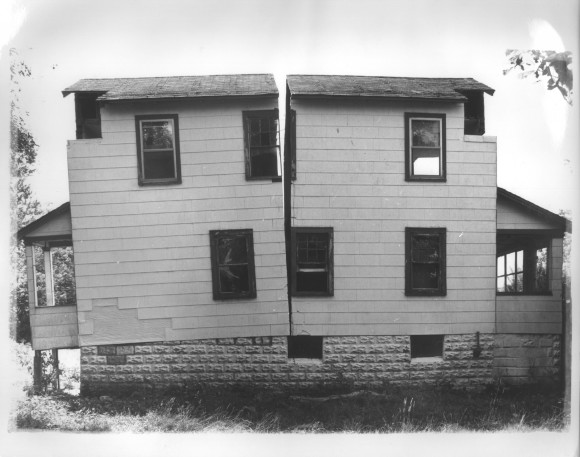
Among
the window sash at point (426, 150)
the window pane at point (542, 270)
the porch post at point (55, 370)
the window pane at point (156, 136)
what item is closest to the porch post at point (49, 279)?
the porch post at point (55, 370)

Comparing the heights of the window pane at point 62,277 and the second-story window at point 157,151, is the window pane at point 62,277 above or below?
below

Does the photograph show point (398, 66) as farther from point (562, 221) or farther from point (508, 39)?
point (562, 221)

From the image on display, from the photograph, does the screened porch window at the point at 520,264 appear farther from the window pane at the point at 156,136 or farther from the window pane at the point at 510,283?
the window pane at the point at 156,136

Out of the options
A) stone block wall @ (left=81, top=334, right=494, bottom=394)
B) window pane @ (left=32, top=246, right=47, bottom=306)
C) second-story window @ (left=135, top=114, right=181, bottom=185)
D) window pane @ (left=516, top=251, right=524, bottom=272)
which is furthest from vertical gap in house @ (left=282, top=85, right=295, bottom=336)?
window pane @ (left=32, top=246, right=47, bottom=306)

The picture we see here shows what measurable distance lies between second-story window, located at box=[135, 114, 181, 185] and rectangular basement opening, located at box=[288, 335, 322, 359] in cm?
151

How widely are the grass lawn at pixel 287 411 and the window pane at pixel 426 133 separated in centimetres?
191

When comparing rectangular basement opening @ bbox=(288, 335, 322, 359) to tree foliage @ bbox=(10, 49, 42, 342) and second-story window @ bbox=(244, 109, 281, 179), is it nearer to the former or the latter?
second-story window @ bbox=(244, 109, 281, 179)

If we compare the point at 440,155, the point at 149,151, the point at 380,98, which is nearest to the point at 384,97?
the point at 380,98

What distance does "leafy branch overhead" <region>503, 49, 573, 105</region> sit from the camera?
3561 millimetres

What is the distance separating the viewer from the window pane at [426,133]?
11.5ft

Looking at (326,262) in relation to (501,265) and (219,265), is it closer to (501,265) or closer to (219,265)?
(219,265)

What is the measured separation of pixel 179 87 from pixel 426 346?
2751mm

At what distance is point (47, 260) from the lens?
348 centimetres

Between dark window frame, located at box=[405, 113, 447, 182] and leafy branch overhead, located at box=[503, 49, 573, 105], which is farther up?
leafy branch overhead, located at box=[503, 49, 573, 105]
